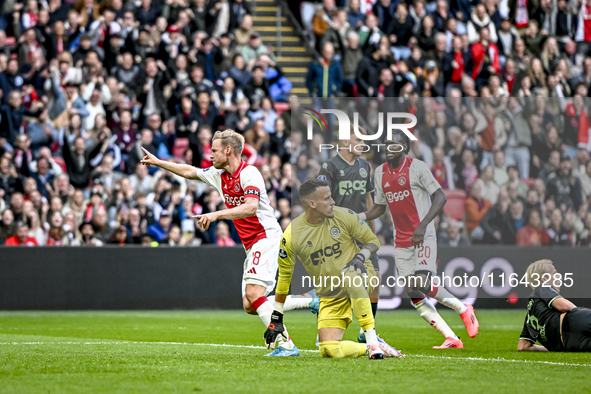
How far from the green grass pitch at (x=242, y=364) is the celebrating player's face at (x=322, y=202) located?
1.36 m

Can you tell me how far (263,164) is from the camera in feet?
56.5

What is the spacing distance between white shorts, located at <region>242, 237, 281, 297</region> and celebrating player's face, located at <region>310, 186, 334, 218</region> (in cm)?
104

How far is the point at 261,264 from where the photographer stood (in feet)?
29.7

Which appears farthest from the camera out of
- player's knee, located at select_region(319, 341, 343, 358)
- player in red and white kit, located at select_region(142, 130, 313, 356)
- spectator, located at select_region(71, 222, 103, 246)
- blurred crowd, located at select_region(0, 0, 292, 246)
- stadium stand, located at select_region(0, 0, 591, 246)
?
blurred crowd, located at select_region(0, 0, 292, 246)

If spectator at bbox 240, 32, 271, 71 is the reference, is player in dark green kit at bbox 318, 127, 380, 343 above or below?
below

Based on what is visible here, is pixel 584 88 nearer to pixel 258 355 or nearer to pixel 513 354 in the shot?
pixel 513 354

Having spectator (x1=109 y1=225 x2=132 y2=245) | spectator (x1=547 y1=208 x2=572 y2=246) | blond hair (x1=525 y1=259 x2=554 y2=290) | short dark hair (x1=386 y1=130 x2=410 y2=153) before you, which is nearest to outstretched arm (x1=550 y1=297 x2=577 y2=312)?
blond hair (x1=525 y1=259 x2=554 y2=290)

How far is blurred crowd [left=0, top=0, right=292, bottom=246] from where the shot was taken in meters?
15.9

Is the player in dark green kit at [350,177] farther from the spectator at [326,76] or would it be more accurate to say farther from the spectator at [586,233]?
the spectator at [326,76]

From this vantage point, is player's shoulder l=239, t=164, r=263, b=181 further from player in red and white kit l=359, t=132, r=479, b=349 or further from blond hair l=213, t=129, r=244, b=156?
player in red and white kit l=359, t=132, r=479, b=349

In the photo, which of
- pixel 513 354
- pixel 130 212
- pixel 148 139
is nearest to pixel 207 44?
pixel 148 139

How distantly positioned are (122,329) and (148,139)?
513cm

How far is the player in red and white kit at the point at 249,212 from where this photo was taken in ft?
28.7

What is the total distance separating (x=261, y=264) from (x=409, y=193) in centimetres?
201
